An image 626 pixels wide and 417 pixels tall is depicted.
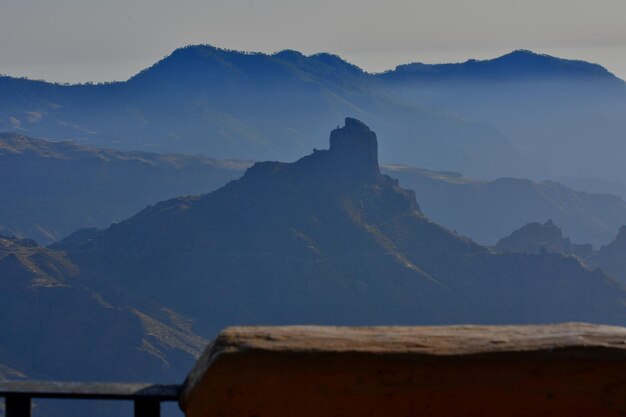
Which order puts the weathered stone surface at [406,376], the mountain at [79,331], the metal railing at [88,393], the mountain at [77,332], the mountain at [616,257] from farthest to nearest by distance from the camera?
the mountain at [616,257]
the mountain at [77,332]
the mountain at [79,331]
the metal railing at [88,393]
the weathered stone surface at [406,376]

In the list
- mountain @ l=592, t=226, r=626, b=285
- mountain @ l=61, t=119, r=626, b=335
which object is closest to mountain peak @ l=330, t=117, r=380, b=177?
mountain @ l=61, t=119, r=626, b=335

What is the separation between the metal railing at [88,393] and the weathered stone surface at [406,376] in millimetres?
180

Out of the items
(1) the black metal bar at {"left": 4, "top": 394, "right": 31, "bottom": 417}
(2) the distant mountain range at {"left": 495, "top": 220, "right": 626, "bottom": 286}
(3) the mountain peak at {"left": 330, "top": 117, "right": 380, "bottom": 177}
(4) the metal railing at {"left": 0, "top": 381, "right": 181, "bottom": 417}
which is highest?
(4) the metal railing at {"left": 0, "top": 381, "right": 181, "bottom": 417}

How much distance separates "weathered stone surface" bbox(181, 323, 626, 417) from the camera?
2797mm

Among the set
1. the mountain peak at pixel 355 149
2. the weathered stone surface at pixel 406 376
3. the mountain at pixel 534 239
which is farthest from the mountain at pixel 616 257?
the weathered stone surface at pixel 406 376

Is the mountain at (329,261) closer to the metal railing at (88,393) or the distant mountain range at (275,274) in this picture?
the distant mountain range at (275,274)

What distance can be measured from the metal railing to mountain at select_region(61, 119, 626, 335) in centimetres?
12099

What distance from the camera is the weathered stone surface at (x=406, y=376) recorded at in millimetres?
2797

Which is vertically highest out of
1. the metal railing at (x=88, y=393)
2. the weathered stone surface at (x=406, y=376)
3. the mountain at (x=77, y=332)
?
the weathered stone surface at (x=406, y=376)

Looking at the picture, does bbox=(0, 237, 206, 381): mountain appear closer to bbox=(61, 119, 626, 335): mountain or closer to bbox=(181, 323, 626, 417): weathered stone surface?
bbox=(61, 119, 626, 335): mountain

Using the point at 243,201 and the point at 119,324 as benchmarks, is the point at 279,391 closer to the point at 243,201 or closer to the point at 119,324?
Result: the point at 119,324

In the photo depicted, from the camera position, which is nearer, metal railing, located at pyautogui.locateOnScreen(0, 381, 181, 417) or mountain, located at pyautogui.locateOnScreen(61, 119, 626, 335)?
metal railing, located at pyautogui.locateOnScreen(0, 381, 181, 417)

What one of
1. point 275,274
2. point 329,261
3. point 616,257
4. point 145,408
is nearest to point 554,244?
point 616,257

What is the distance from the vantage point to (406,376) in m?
2.81
